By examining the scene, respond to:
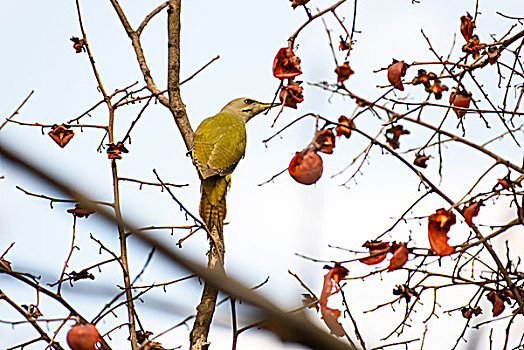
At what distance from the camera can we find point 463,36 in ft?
10.2

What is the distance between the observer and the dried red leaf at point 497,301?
2784mm

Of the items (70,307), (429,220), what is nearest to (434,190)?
(429,220)

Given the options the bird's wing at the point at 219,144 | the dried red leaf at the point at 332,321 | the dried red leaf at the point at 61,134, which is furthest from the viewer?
the bird's wing at the point at 219,144

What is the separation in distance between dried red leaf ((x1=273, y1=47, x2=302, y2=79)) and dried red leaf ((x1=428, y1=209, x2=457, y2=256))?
0.87m

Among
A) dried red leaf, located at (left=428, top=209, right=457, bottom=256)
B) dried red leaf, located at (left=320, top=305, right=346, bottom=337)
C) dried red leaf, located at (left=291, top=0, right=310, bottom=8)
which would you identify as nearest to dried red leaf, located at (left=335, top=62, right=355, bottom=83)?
dried red leaf, located at (left=291, top=0, right=310, bottom=8)

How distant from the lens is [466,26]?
10.2 ft

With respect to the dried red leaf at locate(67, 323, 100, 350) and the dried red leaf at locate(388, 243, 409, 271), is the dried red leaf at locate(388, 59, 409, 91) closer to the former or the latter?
the dried red leaf at locate(388, 243, 409, 271)

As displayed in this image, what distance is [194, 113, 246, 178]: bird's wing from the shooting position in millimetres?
5035

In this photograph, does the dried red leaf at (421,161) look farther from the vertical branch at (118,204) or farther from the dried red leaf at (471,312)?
the vertical branch at (118,204)

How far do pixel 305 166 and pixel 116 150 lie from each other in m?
1.21

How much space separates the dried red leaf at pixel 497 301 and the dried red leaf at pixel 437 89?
91 centimetres

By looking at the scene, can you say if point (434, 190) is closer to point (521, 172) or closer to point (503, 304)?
point (521, 172)

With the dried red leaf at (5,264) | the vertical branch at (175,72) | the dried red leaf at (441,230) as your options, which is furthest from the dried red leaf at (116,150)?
the dried red leaf at (441,230)

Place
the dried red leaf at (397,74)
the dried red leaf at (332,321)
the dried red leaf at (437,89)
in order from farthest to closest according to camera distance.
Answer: the dried red leaf at (397,74)
the dried red leaf at (437,89)
the dried red leaf at (332,321)
